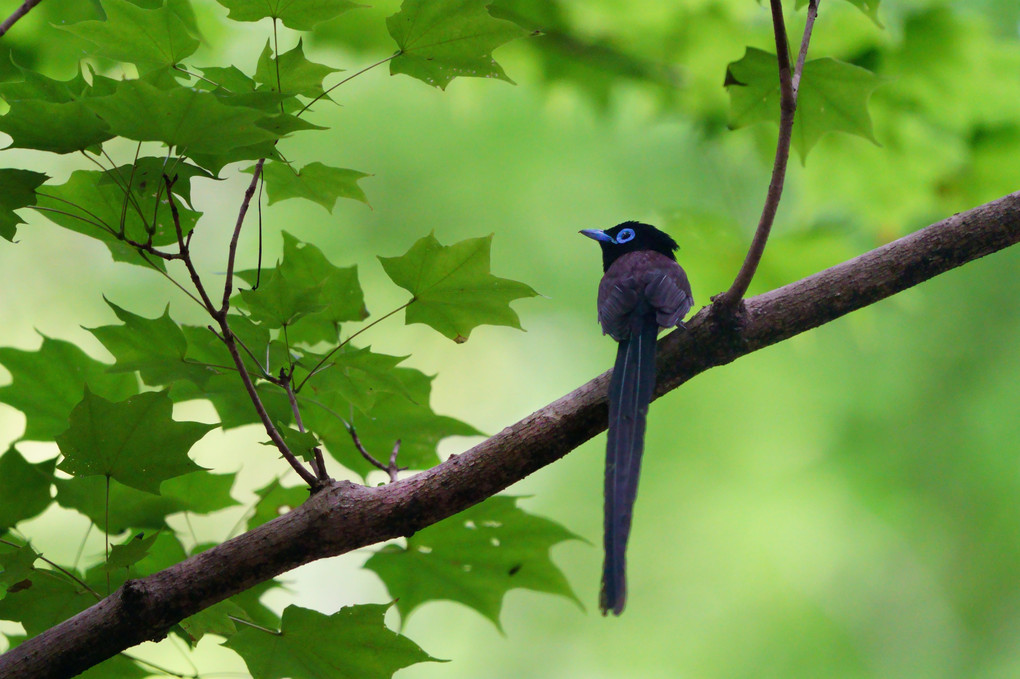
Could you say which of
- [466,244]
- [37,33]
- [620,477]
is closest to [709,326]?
[620,477]

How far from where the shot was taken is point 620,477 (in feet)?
5.32

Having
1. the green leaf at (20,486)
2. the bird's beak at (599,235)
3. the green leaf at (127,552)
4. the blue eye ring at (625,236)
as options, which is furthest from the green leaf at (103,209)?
the blue eye ring at (625,236)

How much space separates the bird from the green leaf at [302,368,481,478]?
462 mm

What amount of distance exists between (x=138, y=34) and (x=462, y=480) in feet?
3.78

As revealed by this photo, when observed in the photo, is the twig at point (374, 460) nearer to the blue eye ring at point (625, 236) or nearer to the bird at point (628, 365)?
the bird at point (628, 365)

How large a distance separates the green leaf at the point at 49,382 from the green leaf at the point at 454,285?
76 cm

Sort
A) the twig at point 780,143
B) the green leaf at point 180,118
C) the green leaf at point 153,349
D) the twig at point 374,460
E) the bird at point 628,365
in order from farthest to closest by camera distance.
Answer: the twig at point 374,460 < the green leaf at point 153,349 < the twig at point 780,143 < the bird at point 628,365 < the green leaf at point 180,118

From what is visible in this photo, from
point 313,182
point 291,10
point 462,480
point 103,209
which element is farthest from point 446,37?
point 462,480

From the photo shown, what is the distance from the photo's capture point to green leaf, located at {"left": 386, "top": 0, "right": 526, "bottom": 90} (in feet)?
5.53

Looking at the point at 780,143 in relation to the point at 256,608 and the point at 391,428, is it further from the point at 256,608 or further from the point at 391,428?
the point at 256,608

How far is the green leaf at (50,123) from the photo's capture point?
55.7 inches

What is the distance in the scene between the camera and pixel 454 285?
1807mm

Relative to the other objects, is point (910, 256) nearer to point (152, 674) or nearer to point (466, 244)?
point (466, 244)

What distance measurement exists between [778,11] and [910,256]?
618mm
